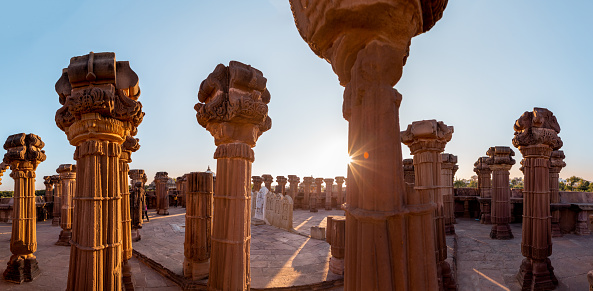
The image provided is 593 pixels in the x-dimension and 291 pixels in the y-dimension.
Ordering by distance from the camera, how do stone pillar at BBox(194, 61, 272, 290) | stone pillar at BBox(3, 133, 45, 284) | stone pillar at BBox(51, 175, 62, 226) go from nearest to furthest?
stone pillar at BBox(194, 61, 272, 290) < stone pillar at BBox(3, 133, 45, 284) < stone pillar at BBox(51, 175, 62, 226)

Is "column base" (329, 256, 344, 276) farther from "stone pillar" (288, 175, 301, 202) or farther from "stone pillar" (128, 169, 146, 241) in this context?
"stone pillar" (288, 175, 301, 202)

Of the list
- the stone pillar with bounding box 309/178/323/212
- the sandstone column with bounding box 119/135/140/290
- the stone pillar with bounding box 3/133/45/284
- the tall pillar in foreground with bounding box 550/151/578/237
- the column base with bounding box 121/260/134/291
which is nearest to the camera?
the column base with bounding box 121/260/134/291

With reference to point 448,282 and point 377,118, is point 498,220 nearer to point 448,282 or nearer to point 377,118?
point 448,282

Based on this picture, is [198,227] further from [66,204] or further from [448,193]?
[448,193]

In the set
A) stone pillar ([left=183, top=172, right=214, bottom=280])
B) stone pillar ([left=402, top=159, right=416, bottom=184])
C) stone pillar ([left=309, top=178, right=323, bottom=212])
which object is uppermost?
stone pillar ([left=402, top=159, right=416, bottom=184])

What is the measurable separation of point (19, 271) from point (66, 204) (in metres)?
4.11

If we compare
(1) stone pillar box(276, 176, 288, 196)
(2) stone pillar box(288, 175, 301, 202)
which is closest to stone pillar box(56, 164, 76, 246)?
(1) stone pillar box(276, 176, 288, 196)

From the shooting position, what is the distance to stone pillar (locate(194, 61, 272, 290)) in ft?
14.3

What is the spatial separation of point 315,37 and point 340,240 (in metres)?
5.74

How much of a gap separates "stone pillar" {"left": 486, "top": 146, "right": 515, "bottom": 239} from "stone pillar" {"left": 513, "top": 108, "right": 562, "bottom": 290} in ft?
16.5

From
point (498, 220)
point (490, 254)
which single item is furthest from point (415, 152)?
point (498, 220)

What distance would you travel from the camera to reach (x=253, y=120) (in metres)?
4.55

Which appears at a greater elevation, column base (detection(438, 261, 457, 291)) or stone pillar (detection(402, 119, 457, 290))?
stone pillar (detection(402, 119, 457, 290))

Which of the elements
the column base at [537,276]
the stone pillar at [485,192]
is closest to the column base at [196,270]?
the column base at [537,276]
